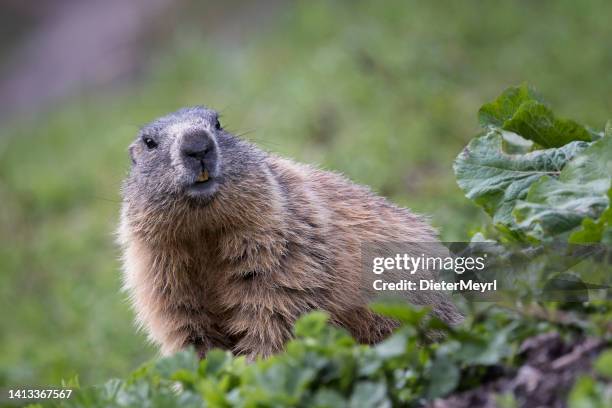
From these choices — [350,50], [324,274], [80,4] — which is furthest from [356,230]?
[80,4]

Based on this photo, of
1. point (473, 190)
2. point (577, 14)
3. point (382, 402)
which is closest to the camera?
point (382, 402)

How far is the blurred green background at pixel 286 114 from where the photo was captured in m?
8.46

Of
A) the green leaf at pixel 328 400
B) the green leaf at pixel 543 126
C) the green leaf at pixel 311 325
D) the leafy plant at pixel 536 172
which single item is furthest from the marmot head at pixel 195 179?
the green leaf at pixel 328 400

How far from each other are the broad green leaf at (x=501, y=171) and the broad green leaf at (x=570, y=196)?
236 millimetres

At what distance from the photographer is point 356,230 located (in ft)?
16.5

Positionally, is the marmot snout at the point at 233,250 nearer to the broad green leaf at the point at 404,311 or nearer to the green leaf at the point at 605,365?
the broad green leaf at the point at 404,311

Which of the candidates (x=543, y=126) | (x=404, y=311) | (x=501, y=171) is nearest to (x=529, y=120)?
(x=543, y=126)

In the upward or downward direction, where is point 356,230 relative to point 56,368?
upward

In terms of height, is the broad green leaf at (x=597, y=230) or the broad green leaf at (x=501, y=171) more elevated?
the broad green leaf at (x=501, y=171)

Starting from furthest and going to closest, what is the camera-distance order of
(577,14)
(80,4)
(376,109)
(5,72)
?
1. (80,4)
2. (5,72)
3. (577,14)
4. (376,109)

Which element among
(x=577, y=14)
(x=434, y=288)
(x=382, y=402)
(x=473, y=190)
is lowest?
(x=382, y=402)

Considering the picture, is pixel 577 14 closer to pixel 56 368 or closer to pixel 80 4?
pixel 56 368

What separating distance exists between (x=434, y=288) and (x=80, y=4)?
1585 cm

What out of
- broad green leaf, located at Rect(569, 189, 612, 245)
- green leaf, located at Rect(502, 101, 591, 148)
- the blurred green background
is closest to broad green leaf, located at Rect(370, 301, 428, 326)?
broad green leaf, located at Rect(569, 189, 612, 245)
